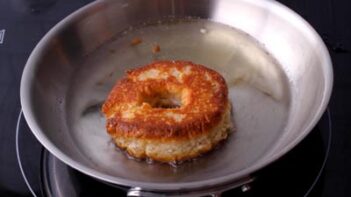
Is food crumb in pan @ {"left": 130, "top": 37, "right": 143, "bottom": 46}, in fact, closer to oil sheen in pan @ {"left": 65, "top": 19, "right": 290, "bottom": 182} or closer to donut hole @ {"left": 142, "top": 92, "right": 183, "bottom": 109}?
oil sheen in pan @ {"left": 65, "top": 19, "right": 290, "bottom": 182}

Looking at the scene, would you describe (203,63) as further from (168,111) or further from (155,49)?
(168,111)

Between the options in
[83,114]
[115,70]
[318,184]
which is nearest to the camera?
[318,184]

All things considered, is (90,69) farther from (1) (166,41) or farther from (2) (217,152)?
(2) (217,152)

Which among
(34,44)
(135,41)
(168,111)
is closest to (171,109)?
(168,111)

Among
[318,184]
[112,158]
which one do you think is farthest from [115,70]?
[318,184]

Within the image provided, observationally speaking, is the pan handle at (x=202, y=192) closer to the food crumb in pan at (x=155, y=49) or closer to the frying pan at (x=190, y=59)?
the frying pan at (x=190, y=59)

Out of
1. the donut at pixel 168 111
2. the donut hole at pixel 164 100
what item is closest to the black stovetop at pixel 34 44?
the donut at pixel 168 111
